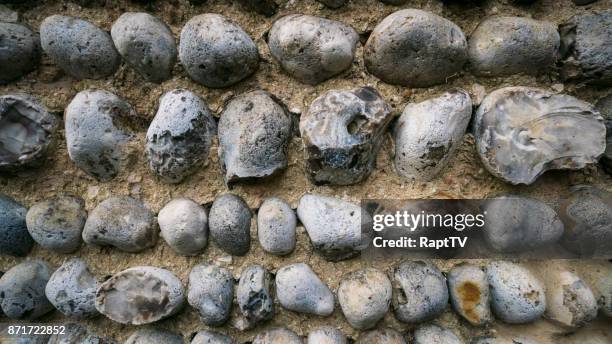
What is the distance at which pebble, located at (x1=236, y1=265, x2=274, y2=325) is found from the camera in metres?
0.58

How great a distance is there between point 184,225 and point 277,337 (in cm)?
22

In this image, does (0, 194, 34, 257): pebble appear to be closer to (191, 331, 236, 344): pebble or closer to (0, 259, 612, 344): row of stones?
(0, 259, 612, 344): row of stones

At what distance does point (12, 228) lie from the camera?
0.64 meters

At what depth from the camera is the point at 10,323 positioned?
678mm

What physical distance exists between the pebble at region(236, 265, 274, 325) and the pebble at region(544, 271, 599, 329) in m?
0.42

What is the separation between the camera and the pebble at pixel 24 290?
64 centimetres

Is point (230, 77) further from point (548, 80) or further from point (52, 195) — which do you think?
point (548, 80)

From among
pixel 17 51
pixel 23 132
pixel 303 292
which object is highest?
pixel 17 51

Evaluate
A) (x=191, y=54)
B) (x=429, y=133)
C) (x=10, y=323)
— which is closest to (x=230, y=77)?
(x=191, y=54)

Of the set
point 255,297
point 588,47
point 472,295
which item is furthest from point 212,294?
point 588,47

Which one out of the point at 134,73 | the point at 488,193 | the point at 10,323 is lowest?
the point at 10,323

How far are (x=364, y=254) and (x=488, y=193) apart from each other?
209 millimetres

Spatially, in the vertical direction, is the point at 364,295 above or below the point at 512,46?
below

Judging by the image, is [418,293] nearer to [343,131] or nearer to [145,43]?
[343,131]
